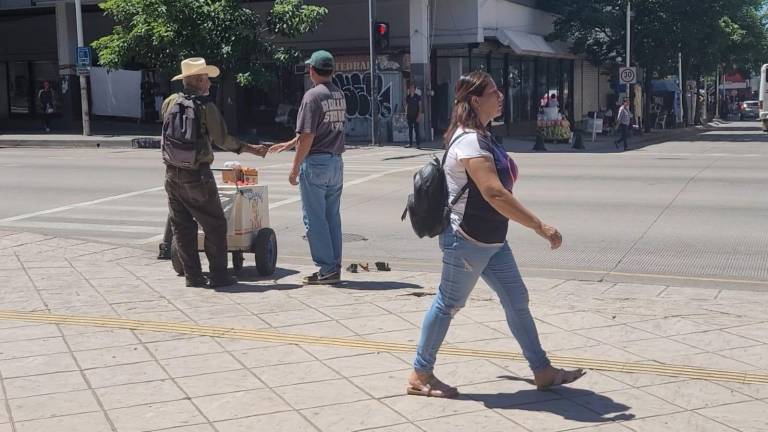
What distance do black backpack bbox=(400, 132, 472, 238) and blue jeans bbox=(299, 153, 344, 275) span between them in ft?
9.80

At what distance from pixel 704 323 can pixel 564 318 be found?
97 centimetres

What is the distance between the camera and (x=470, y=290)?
16.8ft

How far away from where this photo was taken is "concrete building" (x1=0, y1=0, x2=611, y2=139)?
1235 inches

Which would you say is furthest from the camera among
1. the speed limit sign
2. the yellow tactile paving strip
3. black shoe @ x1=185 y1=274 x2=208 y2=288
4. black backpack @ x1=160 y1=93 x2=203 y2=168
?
the speed limit sign

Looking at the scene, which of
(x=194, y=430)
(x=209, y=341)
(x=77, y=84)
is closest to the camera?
(x=194, y=430)

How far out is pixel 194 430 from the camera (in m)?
4.70

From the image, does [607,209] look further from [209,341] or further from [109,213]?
[209,341]

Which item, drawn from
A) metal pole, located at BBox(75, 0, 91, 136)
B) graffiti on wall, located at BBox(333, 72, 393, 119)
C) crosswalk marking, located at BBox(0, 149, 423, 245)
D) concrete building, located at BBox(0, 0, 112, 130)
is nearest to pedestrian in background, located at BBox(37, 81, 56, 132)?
concrete building, located at BBox(0, 0, 112, 130)

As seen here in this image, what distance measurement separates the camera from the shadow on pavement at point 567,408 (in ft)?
15.9

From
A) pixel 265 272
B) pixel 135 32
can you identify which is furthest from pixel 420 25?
pixel 265 272

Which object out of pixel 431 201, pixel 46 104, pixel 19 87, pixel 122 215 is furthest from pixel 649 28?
pixel 431 201

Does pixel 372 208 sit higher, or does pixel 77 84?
pixel 77 84

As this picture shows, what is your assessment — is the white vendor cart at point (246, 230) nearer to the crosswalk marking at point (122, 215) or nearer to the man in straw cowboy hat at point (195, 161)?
the man in straw cowboy hat at point (195, 161)

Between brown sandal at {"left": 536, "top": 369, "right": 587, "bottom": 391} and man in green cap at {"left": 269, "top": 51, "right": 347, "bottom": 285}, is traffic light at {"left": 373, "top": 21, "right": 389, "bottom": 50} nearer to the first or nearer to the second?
man in green cap at {"left": 269, "top": 51, "right": 347, "bottom": 285}
